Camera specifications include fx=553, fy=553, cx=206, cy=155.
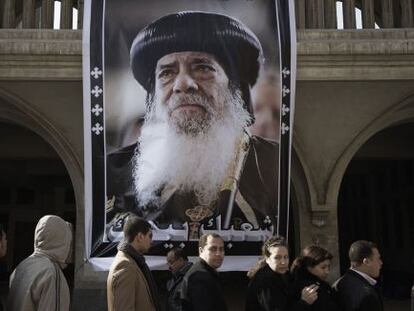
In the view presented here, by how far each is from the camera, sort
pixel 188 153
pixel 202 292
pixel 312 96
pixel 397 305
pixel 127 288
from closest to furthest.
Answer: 1. pixel 127 288
2. pixel 202 292
3. pixel 188 153
4. pixel 312 96
5. pixel 397 305

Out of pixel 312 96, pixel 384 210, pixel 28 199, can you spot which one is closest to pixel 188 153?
pixel 312 96

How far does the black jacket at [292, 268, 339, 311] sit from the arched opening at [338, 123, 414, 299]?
690 centimetres

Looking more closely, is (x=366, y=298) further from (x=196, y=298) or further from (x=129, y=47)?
(x=129, y=47)

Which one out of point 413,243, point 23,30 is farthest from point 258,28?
point 413,243

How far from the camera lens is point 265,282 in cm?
325

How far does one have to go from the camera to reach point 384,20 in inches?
313

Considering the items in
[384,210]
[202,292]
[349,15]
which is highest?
[349,15]

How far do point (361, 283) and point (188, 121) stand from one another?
3.96 meters

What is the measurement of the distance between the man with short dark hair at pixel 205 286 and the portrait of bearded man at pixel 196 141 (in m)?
3.33

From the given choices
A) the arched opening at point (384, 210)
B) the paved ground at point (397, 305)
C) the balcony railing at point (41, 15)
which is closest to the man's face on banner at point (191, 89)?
the balcony railing at point (41, 15)

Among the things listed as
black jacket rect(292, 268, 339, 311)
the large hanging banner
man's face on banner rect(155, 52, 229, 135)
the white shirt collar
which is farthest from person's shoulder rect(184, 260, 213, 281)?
man's face on banner rect(155, 52, 229, 135)

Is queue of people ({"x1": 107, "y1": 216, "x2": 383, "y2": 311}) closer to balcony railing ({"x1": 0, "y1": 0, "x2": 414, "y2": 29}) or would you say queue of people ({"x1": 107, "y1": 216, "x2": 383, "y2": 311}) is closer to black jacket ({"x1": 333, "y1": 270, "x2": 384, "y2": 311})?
black jacket ({"x1": 333, "y1": 270, "x2": 384, "y2": 311})

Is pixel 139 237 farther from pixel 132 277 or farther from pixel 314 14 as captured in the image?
pixel 314 14

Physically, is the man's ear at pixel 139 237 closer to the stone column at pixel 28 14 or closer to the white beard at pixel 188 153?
the white beard at pixel 188 153
